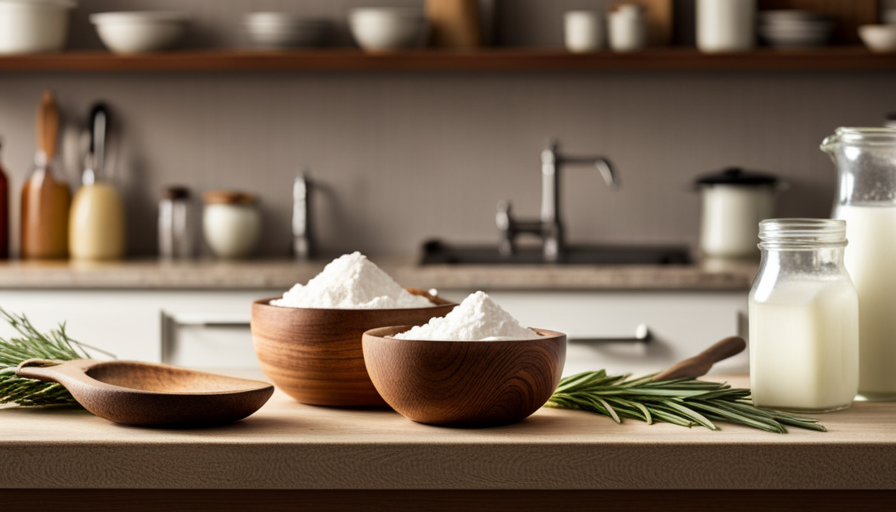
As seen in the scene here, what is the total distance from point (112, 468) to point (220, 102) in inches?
98.0

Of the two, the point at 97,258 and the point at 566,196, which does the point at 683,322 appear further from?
the point at 97,258

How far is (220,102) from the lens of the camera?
3.17 metres

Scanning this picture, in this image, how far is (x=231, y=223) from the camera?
298 cm

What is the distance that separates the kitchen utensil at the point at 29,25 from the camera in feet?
9.48

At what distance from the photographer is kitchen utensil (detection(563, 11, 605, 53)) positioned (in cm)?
281

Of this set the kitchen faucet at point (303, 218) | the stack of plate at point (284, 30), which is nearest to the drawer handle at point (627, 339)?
the kitchen faucet at point (303, 218)

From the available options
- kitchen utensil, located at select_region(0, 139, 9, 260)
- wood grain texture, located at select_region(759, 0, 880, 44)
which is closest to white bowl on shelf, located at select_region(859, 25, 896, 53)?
wood grain texture, located at select_region(759, 0, 880, 44)

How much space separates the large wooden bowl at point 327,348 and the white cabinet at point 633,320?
4.89 ft

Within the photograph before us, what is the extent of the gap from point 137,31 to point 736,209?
1767 millimetres

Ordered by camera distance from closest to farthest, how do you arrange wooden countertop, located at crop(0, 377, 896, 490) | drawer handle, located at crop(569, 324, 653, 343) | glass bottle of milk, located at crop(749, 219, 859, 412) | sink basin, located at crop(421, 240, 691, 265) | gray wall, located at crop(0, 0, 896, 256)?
wooden countertop, located at crop(0, 377, 896, 490), glass bottle of milk, located at crop(749, 219, 859, 412), drawer handle, located at crop(569, 324, 653, 343), sink basin, located at crop(421, 240, 691, 265), gray wall, located at crop(0, 0, 896, 256)

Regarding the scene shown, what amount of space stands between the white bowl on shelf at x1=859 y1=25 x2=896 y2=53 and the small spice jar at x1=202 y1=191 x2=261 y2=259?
5.89ft

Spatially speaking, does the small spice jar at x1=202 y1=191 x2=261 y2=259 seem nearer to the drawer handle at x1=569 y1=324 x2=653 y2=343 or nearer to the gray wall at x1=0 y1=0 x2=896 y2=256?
the gray wall at x1=0 y1=0 x2=896 y2=256

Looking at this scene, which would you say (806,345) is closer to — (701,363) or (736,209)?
(701,363)

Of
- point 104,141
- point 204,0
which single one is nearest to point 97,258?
point 104,141
